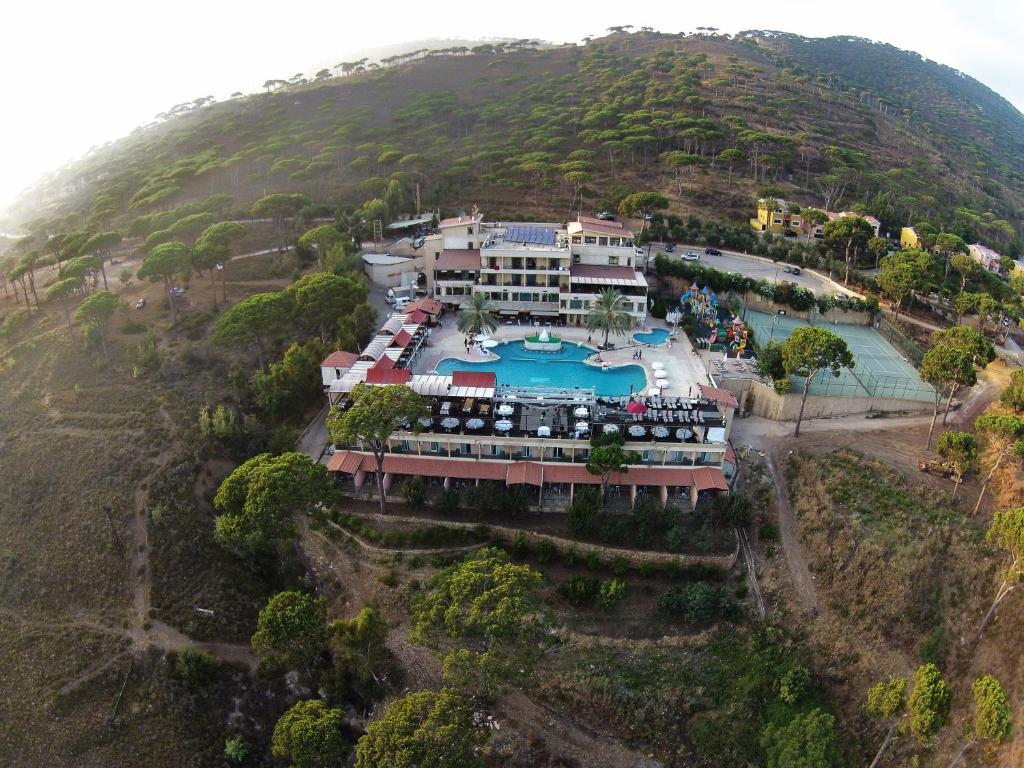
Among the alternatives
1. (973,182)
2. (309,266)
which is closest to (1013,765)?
(309,266)

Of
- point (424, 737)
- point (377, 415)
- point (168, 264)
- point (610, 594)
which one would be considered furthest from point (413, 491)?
point (168, 264)

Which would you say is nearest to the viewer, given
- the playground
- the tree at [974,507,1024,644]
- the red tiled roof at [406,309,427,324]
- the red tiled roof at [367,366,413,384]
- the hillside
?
the tree at [974,507,1024,644]

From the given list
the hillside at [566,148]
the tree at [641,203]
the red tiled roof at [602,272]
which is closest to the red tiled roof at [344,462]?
the red tiled roof at [602,272]

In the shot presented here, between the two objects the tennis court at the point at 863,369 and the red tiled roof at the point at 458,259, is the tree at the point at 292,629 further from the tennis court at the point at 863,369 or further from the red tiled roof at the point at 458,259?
the red tiled roof at the point at 458,259

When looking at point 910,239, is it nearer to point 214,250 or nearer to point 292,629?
point 214,250

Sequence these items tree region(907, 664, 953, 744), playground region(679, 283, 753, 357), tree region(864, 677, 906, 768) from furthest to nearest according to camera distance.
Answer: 1. playground region(679, 283, 753, 357)
2. tree region(864, 677, 906, 768)
3. tree region(907, 664, 953, 744)

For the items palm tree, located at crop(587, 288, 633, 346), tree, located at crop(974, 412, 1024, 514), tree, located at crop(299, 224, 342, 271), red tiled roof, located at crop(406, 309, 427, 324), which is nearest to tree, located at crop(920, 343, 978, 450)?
tree, located at crop(974, 412, 1024, 514)

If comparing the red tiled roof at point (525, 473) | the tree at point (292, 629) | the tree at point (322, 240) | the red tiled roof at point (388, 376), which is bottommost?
the tree at point (292, 629)

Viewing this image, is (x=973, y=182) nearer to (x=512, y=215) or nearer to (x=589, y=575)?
(x=512, y=215)

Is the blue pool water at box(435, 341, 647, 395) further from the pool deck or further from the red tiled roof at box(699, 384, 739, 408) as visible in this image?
the red tiled roof at box(699, 384, 739, 408)
